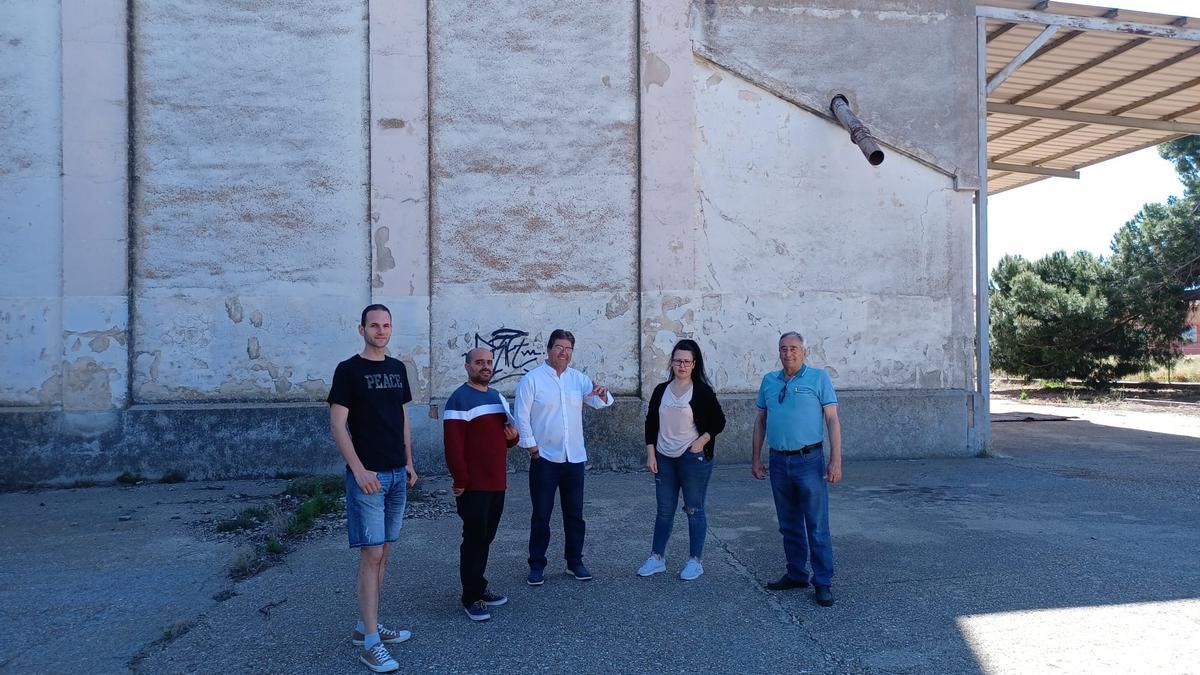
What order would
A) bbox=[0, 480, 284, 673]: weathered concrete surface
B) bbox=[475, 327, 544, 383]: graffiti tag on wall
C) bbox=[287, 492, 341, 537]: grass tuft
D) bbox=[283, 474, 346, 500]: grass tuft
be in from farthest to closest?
1. bbox=[475, 327, 544, 383]: graffiti tag on wall
2. bbox=[283, 474, 346, 500]: grass tuft
3. bbox=[287, 492, 341, 537]: grass tuft
4. bbox=[0, 480, 284, 673]: weathered concrete surface

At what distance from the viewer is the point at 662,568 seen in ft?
19.5

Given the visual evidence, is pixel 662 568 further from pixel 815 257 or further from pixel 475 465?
pixel 815 257

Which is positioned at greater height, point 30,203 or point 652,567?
point 30,203

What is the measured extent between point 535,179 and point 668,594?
6.02 metres

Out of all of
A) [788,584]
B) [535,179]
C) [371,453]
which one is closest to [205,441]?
[535,179]

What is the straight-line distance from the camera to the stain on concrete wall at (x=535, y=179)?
400 inches

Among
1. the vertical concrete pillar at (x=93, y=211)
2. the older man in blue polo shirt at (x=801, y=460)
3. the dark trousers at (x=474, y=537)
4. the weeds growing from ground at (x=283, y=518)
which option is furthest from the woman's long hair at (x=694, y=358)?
the vertical concrete pillar at (x=93, y=211)

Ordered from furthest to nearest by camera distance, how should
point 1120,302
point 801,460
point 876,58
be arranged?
point 1120,302, point 876,58, point 801,460

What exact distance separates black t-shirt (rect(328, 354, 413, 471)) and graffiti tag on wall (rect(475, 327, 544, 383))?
5.64m

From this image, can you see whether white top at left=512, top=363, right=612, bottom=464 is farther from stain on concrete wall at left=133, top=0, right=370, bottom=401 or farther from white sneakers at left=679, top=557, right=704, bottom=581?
stain on concrete wall at left=133, top=0, right=370, bottom=401

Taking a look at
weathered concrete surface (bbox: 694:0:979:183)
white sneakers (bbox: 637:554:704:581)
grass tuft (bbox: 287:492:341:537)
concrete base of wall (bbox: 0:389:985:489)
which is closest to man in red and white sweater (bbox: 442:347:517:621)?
white sneakers (bbox: 637:554:704:581)

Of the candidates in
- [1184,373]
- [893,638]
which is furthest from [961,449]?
[1184,373]

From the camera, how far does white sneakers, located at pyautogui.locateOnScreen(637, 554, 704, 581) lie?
5801 mm

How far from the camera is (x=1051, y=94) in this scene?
48.6 ft
